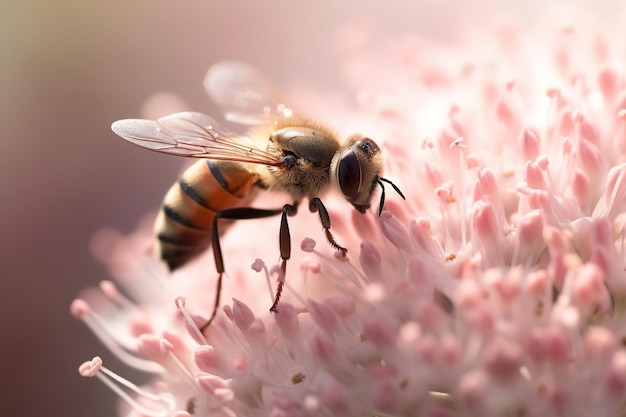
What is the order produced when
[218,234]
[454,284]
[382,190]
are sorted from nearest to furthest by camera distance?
[454,284]
[382,190]
[218,234]

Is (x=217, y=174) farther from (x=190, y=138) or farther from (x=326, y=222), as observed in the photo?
Result: (x=326, y=222)

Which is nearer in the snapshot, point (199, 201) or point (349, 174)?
point (349, 174)

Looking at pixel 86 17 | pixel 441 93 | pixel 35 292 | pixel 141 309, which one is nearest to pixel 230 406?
pixel 141 309

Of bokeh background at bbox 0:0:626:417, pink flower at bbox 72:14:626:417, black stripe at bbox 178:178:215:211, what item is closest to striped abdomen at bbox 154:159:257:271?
black stripe at bbox 178:178:215:211

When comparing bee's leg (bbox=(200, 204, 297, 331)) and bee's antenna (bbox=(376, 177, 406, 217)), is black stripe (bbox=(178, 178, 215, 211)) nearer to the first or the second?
bee's leg (bbox=(200, 204, 297, 331))

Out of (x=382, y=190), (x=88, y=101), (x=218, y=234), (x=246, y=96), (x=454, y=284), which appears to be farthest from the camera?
(x=88, y=101)

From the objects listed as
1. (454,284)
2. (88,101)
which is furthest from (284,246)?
(88,101)

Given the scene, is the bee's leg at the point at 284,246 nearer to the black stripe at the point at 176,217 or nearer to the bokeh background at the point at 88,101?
the black stripe at the point at 176,217
